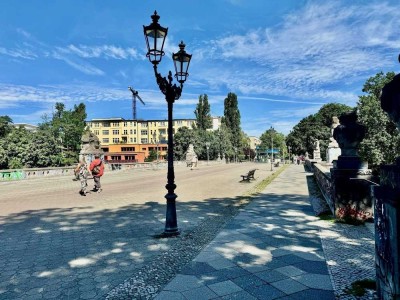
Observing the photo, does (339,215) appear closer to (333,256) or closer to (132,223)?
(333,256)

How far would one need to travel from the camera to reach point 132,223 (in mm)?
8422

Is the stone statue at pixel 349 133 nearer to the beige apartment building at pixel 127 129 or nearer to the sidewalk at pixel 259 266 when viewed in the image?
the sidewalk at pixel 259 266

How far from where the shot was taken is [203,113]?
7569cm

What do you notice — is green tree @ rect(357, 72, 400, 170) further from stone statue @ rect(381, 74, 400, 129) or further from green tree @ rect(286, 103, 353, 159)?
green tree @ rect(286, 103, 353, 159)

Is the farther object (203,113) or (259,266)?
(203,113)

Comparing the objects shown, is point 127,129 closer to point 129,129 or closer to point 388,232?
point 129,129

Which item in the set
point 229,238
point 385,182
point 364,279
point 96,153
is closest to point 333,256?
point 364,279

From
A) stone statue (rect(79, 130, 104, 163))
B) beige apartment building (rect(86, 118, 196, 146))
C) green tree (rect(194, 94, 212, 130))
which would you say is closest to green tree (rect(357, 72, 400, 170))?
stone statue (rect(79, 130, 104, 163))

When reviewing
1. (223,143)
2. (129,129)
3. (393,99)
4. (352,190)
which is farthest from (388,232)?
(129,129)

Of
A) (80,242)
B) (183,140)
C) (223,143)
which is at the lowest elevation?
(80,242)

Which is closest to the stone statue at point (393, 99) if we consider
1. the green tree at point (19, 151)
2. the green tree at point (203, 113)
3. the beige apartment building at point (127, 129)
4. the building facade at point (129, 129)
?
the green tree at point (19, 151)

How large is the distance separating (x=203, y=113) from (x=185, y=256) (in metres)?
71.0

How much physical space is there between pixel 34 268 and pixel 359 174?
740cm

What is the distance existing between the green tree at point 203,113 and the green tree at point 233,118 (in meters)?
5.10
